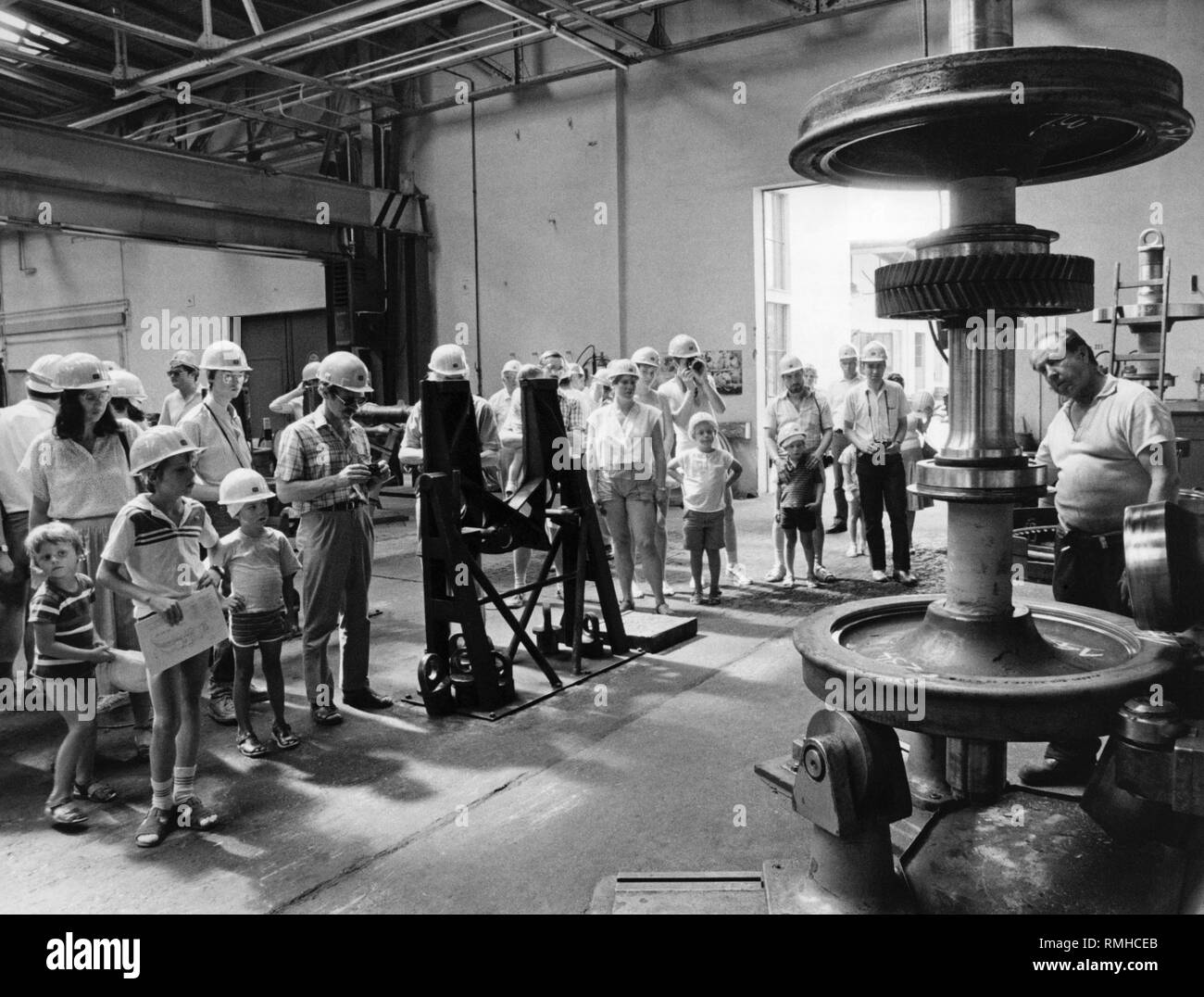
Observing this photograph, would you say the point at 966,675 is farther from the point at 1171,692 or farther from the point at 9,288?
the point at 9,288

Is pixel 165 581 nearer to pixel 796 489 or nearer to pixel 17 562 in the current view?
pixel 17 562

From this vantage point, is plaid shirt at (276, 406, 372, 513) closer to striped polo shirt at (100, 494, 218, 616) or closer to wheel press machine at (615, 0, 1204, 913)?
striped polo shirt at (100, 494, 218, 616)

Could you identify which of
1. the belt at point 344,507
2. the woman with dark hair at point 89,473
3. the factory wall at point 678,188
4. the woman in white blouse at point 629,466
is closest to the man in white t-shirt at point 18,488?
the woman with dark hair at point 89,473

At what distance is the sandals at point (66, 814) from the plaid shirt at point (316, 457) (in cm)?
146

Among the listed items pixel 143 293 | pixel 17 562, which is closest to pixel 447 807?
pixel 17 562

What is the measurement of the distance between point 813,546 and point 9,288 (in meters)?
19.4

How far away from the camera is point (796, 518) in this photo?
267 inches

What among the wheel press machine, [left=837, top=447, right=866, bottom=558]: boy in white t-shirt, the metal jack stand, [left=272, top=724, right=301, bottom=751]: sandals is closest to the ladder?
[left=837, top=447, right=866, bottom=558]: boy in white t-shirt

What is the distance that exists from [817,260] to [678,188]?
2975 millimetres

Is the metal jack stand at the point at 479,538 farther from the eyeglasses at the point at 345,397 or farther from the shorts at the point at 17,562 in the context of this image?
the shorts at the point at 17,562

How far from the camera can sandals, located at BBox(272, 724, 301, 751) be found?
13.3 ft

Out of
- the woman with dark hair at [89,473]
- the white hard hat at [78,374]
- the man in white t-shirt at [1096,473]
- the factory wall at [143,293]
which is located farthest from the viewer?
the factory wall at [143,293]

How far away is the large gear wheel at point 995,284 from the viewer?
6.29ft
